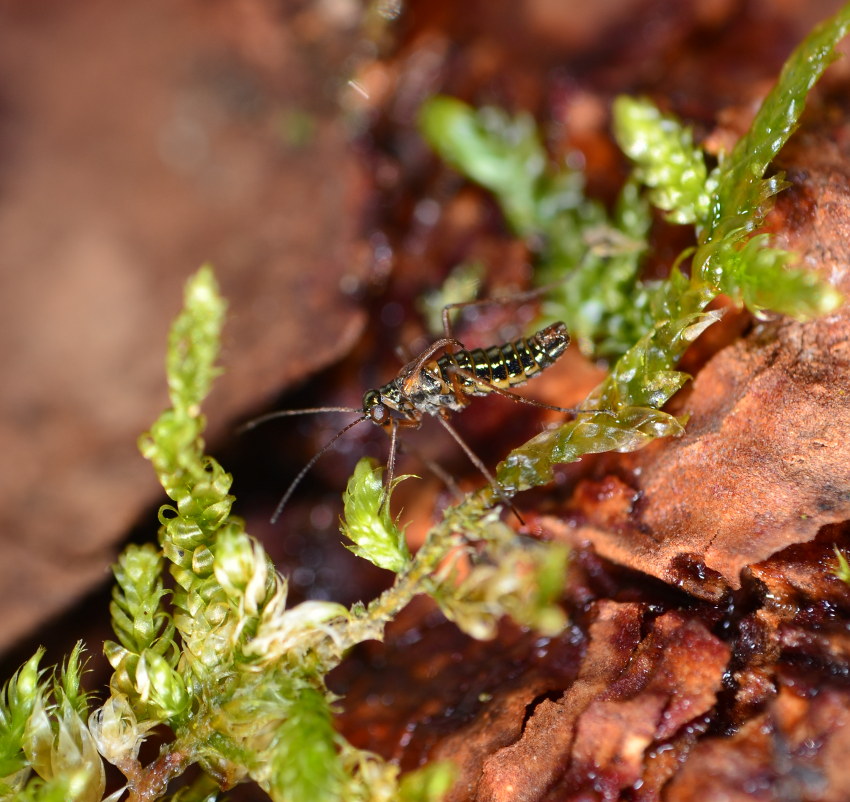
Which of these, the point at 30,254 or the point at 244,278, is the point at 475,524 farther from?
the point at 30,254

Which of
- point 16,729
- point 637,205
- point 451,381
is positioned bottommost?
point 16,729

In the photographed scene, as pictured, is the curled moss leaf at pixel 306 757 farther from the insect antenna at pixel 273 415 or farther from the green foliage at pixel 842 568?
the green foliage at pixel 842 568

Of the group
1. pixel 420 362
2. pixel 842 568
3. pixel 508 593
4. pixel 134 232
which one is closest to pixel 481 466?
pixel 420 362

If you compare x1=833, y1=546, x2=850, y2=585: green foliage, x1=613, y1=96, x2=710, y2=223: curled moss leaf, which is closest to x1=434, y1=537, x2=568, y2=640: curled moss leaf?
x1=833, y1=546, x2=850, y2=585: green foliage

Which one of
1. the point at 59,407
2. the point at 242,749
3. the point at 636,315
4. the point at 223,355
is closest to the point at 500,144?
the point at 636,315

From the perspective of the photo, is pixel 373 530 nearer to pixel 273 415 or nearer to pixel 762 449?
pixel 273 415

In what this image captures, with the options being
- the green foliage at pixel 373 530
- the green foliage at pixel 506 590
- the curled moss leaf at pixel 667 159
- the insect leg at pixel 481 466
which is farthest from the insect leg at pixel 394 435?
the curled moss leaf at pixel 667 159

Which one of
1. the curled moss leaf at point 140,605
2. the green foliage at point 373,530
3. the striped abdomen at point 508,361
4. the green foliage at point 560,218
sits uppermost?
the green foliage at point 560,218
